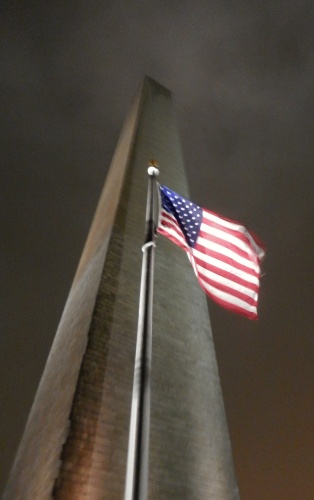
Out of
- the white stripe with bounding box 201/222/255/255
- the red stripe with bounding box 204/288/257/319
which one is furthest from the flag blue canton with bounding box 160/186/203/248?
the red stripe with bounding box 204/288/257/319

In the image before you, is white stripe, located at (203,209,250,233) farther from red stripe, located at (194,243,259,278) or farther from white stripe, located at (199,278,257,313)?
white stripe, located at (199,278,257,313)

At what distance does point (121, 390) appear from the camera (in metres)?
9.30

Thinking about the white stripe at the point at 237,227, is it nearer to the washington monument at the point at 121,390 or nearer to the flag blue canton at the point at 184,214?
the flag blue canton at the point at 184,214

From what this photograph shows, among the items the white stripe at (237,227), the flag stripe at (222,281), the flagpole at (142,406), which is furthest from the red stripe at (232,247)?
the flagpole at (142,406)

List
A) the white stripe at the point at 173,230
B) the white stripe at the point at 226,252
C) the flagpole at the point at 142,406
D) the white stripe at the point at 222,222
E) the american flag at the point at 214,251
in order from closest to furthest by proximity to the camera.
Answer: the flagpole at the point at 142,406, the white stripe at the point at 173,230, the american flag at the point at 214,251, the white stripe at the point at 226,252, the white stripe at the point at 222,222

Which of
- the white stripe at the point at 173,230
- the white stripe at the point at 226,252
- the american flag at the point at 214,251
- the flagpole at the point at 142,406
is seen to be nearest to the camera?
the flagpole at the point at 142,406

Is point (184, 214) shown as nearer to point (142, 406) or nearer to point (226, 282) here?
point (226, 282)

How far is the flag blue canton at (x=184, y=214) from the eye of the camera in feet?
27.9

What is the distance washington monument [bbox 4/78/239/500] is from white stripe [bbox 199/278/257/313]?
2.56 meters

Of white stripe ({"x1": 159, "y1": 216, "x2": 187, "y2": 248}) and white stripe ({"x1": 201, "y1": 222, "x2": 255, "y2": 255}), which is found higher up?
white stripe ({"x1": 201, "y1": 222, "x2": 255, "y2": 255})

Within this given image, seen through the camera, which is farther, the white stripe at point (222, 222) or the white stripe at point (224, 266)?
the white stripe at point (222, 222)

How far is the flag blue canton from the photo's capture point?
850cm

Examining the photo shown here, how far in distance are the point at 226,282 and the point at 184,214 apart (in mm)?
1455

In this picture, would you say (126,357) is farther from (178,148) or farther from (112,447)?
(178,148)
